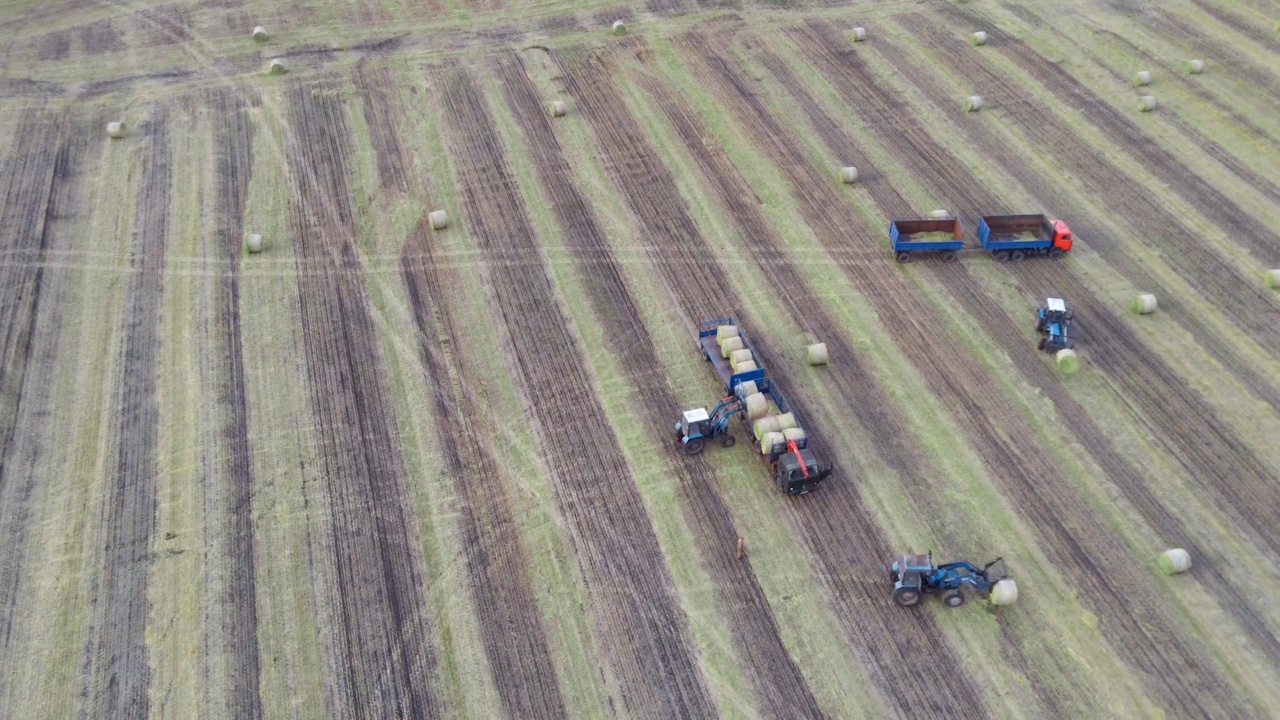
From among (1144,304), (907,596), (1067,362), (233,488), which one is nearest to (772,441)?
(907,596)

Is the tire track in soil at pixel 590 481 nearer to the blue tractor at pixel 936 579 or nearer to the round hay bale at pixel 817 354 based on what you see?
the blue tractor at pixel 936 579

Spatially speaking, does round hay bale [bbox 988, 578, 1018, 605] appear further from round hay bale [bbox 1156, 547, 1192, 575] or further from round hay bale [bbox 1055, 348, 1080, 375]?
round hay bale [bbox 1055, 348, 1080, 375]

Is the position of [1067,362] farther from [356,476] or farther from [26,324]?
[26,324]

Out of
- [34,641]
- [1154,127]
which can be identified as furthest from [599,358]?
[1154,127]

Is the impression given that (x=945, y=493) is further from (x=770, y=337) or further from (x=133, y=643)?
(x=133, y=643)

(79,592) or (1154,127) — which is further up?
(1154,127)

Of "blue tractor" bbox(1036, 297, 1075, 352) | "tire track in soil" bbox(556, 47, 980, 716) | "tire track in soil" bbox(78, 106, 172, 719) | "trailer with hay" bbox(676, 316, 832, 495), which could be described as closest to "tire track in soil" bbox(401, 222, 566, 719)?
"trailer with hay" bbox(676, 316, 832, 495)
